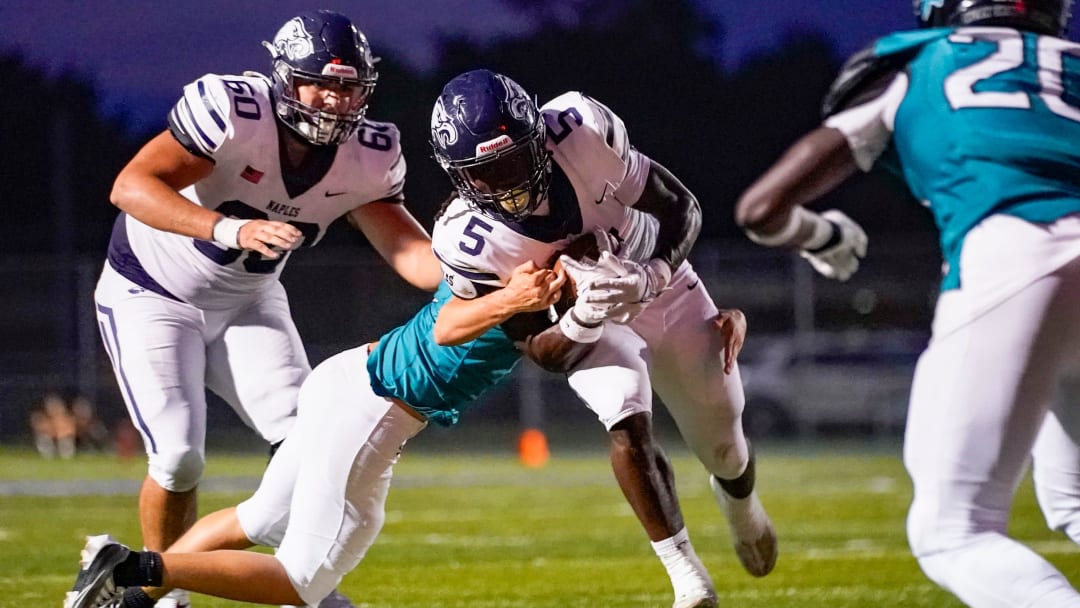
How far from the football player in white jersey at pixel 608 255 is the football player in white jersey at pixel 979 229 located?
855 millimetres

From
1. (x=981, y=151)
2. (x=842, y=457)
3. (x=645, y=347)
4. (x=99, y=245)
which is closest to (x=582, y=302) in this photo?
A: (x=645, y=347)

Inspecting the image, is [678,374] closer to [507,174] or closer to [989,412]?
[507,174]

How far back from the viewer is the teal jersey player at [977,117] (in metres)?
2.72

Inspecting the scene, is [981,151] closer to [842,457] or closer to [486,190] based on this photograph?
[486,190]

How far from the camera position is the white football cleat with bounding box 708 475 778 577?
454cm

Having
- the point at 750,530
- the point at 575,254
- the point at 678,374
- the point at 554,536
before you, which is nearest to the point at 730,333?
the point at 678,374

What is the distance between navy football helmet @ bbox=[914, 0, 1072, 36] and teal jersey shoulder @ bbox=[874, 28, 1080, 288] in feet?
0.31

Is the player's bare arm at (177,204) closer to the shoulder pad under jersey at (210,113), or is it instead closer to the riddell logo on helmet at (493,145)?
the shoulder pad under jersey at (210,113)

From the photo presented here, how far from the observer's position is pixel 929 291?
16.3 meters

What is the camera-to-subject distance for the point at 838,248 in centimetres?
314

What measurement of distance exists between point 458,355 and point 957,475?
149cm

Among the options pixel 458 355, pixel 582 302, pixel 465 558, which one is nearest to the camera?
pixel 582 302

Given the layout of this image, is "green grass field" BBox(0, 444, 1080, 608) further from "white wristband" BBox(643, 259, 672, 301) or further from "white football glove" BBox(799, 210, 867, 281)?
"white football glove" BBox(799, 210, 867, 281)

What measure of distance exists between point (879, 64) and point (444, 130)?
1198 mm
